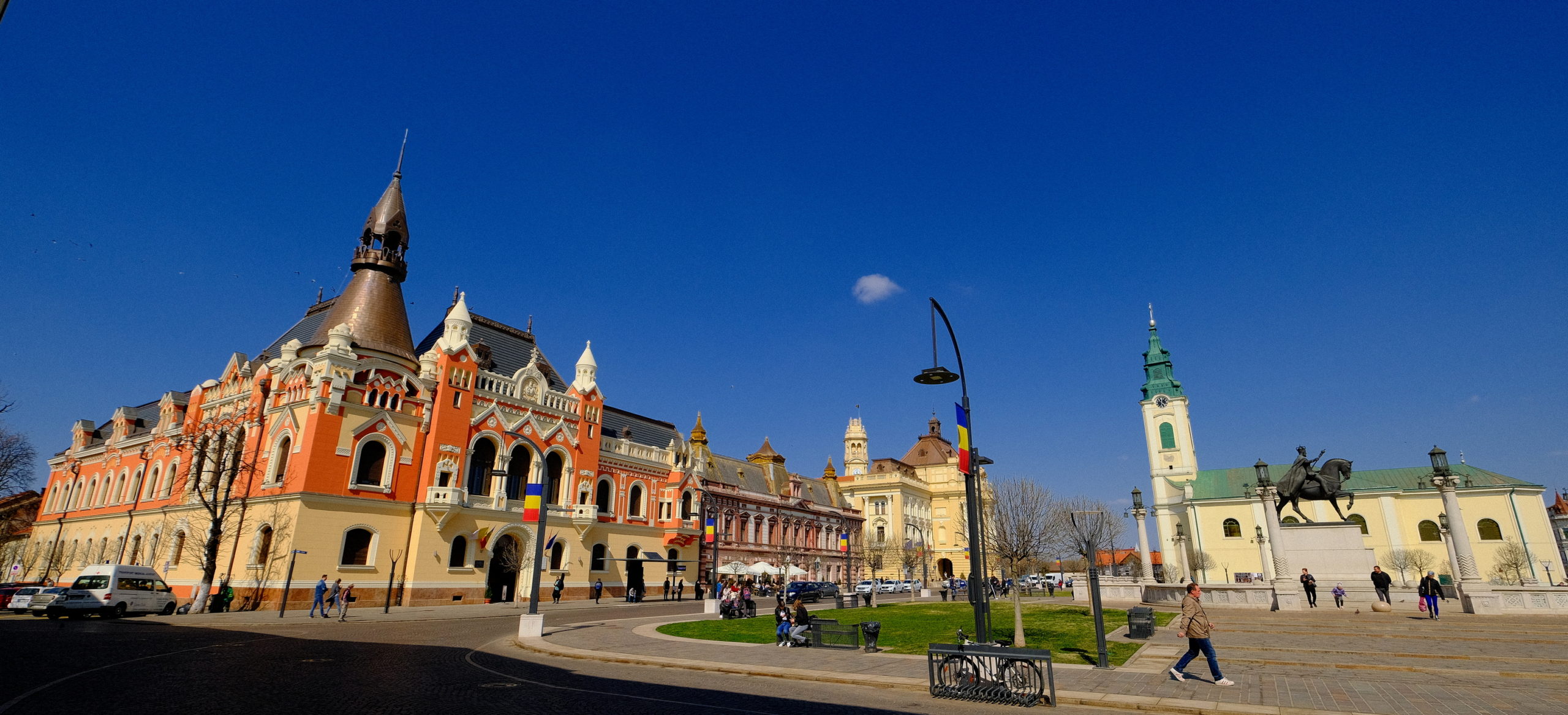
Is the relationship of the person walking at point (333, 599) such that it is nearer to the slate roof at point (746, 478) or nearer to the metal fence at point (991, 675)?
the metal fence at point (991, 675)

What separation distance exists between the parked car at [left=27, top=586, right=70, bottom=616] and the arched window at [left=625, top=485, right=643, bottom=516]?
28916 mm

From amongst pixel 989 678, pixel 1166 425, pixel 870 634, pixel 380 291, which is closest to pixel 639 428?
pixel 380 291

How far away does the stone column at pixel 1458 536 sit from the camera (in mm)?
27031

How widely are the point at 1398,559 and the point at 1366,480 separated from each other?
12.0m

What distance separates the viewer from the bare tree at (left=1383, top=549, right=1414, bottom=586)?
62.1 metres

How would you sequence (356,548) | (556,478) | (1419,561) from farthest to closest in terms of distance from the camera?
(1419,561)
(556,478)
(356,548)

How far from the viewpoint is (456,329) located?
4128 centimetres

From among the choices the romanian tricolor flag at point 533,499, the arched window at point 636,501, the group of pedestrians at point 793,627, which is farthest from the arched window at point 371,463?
the group of pedestrians at point 793,627

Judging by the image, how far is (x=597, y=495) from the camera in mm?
49281

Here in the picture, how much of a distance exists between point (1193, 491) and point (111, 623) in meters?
86.1

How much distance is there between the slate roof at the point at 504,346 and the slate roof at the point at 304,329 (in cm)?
628

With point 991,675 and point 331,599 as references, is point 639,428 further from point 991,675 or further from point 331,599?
point 991,675

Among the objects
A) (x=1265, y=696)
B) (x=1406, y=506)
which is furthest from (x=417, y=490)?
(x=1406, y=506)

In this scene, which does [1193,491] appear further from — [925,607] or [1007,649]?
[1007,649]
